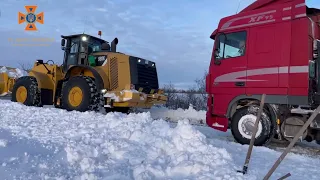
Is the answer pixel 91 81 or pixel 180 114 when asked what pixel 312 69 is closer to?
pixel 91 81

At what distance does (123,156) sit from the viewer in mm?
4344

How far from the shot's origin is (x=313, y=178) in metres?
4.42

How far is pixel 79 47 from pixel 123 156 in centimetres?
761

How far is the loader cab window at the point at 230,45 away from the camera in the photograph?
23.3 ft

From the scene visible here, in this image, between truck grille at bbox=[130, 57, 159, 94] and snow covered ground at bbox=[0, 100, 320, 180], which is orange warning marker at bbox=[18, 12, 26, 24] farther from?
snow covered ground at bbox=[0, 100, 320, 180]

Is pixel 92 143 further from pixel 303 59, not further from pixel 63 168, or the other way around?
pixel 303 59

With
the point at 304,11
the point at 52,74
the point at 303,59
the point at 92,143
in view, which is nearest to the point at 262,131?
the point at 303,59

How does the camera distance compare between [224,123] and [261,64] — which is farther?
[224,123]

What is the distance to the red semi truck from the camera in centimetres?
627

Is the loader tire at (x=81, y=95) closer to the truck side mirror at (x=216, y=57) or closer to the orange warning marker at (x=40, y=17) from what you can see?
the truck side mirror at (x=216, y=57)

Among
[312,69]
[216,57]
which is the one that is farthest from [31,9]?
[312,69]

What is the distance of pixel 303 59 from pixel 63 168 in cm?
519

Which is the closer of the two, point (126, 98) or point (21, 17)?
point (126, 98)

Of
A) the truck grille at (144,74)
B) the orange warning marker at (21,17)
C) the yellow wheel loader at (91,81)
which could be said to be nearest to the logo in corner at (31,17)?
the orange warning marker at (21,17)
